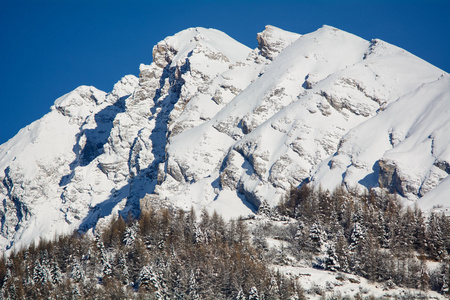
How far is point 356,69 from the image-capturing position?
192500mm

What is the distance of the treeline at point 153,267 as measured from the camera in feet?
329

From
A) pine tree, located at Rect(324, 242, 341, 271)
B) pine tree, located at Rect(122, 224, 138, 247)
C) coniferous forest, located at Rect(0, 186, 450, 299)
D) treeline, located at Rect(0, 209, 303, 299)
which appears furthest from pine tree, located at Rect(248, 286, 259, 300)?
pine tree, located at Rect(122, 224, 138, 247)

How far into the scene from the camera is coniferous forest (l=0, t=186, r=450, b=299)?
102 meters

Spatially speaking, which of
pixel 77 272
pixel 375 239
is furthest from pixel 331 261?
pixel 77 272

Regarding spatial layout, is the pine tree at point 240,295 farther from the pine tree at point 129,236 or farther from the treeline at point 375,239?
the pine tree at point 129,236

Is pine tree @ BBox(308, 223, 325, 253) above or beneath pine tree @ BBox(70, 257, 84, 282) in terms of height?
above

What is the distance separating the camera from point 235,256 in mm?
108938

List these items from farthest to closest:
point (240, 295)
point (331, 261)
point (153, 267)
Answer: point (331, 261)
point (153, 267)
point (240, 295)

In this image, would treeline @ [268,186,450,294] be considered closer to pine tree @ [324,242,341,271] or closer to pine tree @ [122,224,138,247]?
pine tree @ [324,242,341,271]

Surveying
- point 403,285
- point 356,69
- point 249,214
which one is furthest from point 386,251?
point 356,69

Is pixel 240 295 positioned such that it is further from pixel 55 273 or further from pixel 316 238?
pixel 55 273

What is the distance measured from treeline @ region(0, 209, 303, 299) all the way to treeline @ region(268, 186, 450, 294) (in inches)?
506

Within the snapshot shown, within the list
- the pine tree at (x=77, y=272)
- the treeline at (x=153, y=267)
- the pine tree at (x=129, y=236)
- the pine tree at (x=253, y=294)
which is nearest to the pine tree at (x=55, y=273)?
the treeline at (x=153, y=267)

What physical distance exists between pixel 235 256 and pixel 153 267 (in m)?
13.9
